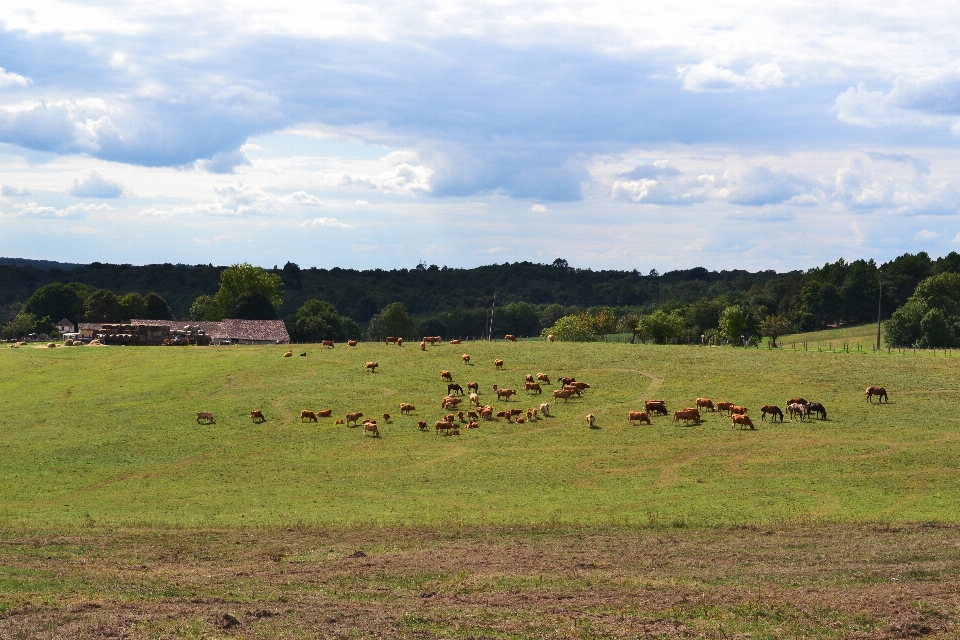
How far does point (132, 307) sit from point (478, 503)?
14334 cm

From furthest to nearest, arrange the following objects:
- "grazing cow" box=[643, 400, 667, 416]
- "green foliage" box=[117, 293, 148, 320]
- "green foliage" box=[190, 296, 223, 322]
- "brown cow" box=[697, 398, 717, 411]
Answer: "green foliage" box=[190, 296, 223, 322]
"green foliage" box=[117, 293, 148, 320]
"brown cow" box=[697, 398, 717, 411]
"grazing cow" box=[643, 400, 667, 416]

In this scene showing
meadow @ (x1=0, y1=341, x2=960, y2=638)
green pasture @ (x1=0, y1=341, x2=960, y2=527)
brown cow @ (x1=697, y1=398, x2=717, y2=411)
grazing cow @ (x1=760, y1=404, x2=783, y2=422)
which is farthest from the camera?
brown cow @ (x1=697, y1=398, x2=717, y2=411)

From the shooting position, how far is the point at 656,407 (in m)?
59.7

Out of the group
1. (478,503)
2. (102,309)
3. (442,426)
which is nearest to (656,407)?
(442,426)

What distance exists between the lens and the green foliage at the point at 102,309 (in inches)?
6255

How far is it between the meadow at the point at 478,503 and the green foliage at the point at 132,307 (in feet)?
277

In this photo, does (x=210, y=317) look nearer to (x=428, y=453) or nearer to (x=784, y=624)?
(x=428, y=453)

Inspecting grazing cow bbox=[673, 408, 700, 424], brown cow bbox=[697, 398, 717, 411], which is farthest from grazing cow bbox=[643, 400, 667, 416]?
brown cow bbox=[697, 398, 717, 411]

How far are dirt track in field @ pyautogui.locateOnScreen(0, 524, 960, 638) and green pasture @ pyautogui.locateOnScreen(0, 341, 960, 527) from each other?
4680 millimetres

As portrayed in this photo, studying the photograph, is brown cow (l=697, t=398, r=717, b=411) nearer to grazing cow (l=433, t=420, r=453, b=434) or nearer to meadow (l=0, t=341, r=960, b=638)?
meadow (l=0, t=341, r=960, b=638)

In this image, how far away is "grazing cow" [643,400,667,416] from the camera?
5950 centimetres

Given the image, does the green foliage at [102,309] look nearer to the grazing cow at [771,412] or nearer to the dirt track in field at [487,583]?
the grazing cow at [771,412]

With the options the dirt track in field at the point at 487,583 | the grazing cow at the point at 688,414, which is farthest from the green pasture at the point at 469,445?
the dirt track in field at the point at 487,583

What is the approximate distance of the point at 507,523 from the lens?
1357 inches
